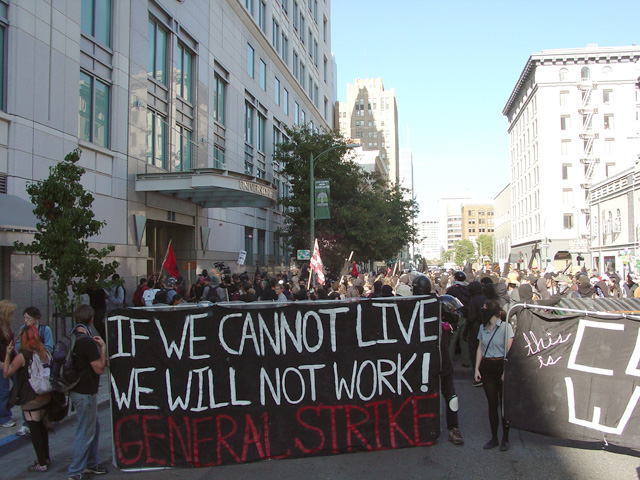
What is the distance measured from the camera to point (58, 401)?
5691 millimetres

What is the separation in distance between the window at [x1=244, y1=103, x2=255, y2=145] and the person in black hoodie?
70.1 feet

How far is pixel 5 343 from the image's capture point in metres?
6.95

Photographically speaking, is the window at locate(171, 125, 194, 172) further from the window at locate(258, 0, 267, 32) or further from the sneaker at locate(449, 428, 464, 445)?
the sneaker at locate(449, 428, 464, 445)

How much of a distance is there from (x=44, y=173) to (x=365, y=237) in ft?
61.0

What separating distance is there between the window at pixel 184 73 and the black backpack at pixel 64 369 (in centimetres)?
1727

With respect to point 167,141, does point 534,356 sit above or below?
below

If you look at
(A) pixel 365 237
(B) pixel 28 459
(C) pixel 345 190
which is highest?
(C) pixel 345 190

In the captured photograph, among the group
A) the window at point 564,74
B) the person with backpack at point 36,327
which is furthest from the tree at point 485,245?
the person with backpack at point 36,327

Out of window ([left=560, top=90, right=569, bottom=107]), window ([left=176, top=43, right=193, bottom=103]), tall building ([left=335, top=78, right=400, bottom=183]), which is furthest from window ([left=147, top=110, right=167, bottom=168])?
tall building ([left=335, top=78, right=400, bottom=183])

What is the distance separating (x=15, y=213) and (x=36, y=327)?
5.98m

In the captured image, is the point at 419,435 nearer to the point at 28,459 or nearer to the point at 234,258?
the point at 28,459

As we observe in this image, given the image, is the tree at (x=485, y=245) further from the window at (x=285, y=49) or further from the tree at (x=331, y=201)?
the tree at (x=331, y=201)

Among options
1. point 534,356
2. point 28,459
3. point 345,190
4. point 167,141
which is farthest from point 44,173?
point 345,190

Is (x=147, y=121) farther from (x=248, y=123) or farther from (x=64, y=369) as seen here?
(x=64, y=369)
